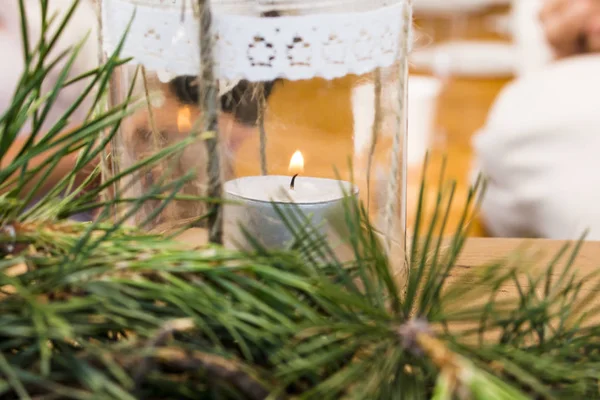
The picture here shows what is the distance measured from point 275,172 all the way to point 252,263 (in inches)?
8.9

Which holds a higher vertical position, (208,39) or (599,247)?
(208,39)

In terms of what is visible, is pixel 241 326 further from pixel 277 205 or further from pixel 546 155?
pixel 546 155

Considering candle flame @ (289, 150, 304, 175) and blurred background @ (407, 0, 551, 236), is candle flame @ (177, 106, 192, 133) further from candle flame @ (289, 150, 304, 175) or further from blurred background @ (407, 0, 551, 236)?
blurred background @ (407, 0, 551, 236)

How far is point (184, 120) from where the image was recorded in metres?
0.38

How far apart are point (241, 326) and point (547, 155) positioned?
0.82 metres

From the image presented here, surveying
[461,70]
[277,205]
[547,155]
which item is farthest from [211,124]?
[461,70]

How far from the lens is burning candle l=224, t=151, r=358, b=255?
318mm

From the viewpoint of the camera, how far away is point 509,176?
0.99 meters

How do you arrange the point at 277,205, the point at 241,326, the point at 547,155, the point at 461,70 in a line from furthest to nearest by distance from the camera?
1. the point at 461,70
2. the point at 547,155
3. the point at 277,205
4. the point at 241,326

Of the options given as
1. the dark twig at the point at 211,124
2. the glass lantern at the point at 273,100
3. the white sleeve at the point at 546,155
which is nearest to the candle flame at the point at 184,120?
the glass lantern at the point at 273,100

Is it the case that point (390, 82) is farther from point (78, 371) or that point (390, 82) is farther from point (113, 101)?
point (78, 371)

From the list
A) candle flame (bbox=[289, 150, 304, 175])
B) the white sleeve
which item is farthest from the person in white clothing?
candle flame (bbox=[289, 150, 304, 175])

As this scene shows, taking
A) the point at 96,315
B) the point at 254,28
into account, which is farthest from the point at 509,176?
the point at 96,315

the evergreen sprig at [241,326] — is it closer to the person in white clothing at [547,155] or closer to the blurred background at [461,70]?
the person in white clothing at [547,155]
